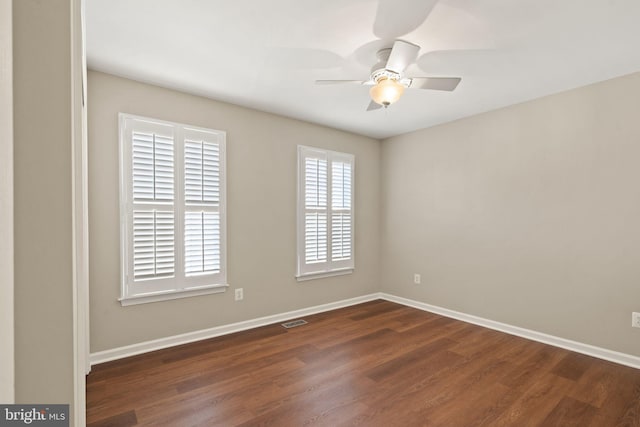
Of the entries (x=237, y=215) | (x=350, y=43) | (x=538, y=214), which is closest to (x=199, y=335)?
(x=237, y=215)

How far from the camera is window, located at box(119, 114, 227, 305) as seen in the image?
2.88 metres

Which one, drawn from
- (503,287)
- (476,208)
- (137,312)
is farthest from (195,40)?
(503,287)

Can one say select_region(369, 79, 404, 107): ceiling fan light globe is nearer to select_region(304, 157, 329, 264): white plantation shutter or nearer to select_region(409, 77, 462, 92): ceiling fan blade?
select_region(409, 77, 462, 92): ceiling fan blade

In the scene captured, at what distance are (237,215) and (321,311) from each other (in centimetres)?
177

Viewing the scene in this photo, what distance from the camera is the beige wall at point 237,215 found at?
277cm

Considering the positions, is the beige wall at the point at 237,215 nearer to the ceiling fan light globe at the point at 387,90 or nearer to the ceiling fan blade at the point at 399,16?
the ceiling fan light globe at the point at 387,90

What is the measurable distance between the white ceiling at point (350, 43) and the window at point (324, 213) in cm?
112

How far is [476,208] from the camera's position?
3.86 metres

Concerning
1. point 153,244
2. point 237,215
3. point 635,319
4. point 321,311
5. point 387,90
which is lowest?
point 321,311

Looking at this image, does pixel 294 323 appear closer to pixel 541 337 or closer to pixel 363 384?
pixel 363 384

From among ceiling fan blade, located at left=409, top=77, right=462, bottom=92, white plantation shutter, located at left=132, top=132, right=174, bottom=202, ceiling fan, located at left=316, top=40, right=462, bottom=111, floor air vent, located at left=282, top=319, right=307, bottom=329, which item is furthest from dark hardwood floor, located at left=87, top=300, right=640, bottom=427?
ceiling fan blade, located at left=409, top=77, right=462, bottom=92

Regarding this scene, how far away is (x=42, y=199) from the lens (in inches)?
20.1
